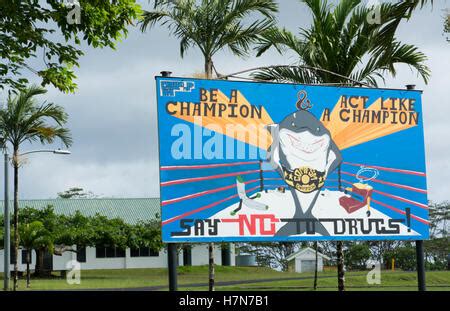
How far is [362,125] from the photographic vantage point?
543 inches

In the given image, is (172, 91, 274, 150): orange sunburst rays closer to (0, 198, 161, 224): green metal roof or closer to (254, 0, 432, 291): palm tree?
(254, 0, 432, 291): palm tree

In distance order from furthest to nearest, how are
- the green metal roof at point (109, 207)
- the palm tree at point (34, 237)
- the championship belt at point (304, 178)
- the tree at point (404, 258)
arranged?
the tree at point (404, 258), the green metal roof at point (109, 207), the palm tree at point (34, 237), the championship belt at point (304, 178)

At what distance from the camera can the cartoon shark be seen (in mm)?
13250

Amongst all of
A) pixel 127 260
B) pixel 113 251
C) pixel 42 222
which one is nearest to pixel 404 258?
pixel 127 260

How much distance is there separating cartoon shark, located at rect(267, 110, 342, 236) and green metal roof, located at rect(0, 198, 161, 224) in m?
47.7

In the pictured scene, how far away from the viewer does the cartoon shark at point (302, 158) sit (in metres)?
13.2

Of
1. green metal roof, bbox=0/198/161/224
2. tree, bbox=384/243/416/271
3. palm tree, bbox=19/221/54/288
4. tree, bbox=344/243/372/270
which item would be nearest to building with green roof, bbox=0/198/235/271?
green metal roof, bbox=0/198/161/224

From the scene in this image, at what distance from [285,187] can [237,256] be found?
53.1 meters

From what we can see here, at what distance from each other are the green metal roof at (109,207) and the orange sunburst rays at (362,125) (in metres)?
47.7

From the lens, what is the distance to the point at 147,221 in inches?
2351

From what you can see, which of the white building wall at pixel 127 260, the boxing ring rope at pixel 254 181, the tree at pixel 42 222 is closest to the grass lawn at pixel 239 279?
the white building wall at pixel 127 260

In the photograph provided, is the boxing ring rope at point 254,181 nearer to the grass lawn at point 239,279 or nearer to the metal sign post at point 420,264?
the metal sign post at point 420,264

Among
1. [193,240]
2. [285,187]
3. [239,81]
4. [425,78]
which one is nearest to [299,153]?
[285,187]

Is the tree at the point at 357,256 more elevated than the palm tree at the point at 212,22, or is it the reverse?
the palm tree at the point at 212,22
